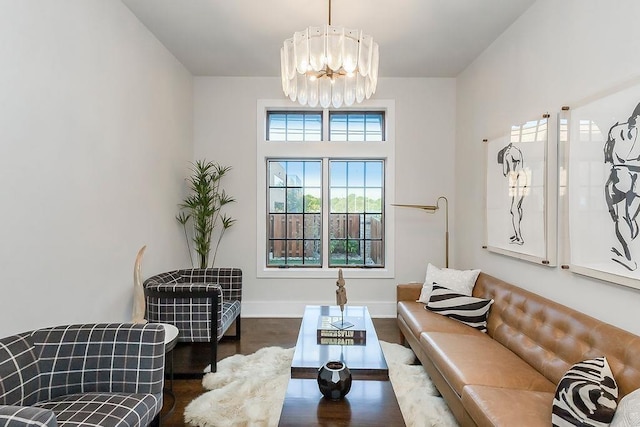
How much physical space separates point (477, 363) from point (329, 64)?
2.11m

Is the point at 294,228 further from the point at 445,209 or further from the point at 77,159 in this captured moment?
the point at 77,159

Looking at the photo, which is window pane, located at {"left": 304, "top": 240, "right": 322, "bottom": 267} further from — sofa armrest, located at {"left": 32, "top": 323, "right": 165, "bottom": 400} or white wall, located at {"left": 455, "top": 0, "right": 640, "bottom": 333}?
sofa armrest, located at {"left": 32, "top": 323, "right": 165, "bottom": 400}

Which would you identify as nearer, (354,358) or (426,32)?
(354,358)

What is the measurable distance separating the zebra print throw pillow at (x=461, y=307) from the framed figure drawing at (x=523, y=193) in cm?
52

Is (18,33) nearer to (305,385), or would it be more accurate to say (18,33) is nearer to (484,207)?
(305,385)

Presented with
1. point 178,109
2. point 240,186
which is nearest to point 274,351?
point 240,186

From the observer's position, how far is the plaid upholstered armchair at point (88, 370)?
1539mm

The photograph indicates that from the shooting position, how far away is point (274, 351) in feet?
10.6

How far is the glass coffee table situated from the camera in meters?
1.60

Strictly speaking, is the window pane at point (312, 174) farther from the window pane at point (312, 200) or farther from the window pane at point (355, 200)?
the window pane at point (355, 200)

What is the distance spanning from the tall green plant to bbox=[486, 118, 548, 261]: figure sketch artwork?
9.77ft

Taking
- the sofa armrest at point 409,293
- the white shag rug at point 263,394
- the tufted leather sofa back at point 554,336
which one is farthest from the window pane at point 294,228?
the tufted leather sofa back at point 554,336

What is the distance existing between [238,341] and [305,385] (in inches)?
72.2

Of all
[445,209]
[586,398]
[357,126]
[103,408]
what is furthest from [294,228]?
[586,398]
